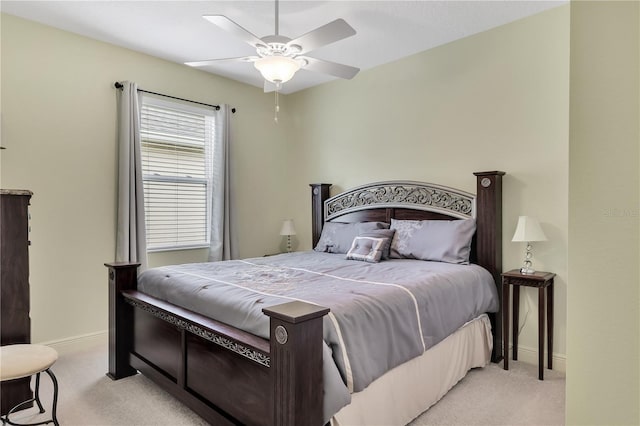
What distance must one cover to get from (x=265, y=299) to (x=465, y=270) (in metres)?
1.73

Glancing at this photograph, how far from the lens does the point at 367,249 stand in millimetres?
3553

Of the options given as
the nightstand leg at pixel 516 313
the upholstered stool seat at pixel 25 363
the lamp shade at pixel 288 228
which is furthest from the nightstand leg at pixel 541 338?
the upholstered stool seat at pixel 25 363

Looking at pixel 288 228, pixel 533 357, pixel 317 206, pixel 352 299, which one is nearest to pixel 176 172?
pixel 288 228

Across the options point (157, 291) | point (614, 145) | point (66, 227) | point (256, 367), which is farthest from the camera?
point (66, 227)

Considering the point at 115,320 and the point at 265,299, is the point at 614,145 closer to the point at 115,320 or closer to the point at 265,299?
the point at 265,299

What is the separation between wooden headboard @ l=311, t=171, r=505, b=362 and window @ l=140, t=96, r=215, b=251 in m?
1.40

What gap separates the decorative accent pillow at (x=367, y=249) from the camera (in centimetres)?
348

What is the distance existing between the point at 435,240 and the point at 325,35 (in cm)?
198

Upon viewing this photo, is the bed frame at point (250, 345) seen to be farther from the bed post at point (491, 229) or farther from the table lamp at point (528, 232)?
the table lamp at point (528, 232)

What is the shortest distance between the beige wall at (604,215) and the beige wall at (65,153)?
397cm

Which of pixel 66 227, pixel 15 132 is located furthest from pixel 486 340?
pixel 15 132

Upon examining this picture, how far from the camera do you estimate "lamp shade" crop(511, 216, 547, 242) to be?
298cm

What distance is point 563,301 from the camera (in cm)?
304

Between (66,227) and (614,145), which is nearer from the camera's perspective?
(614,145)
